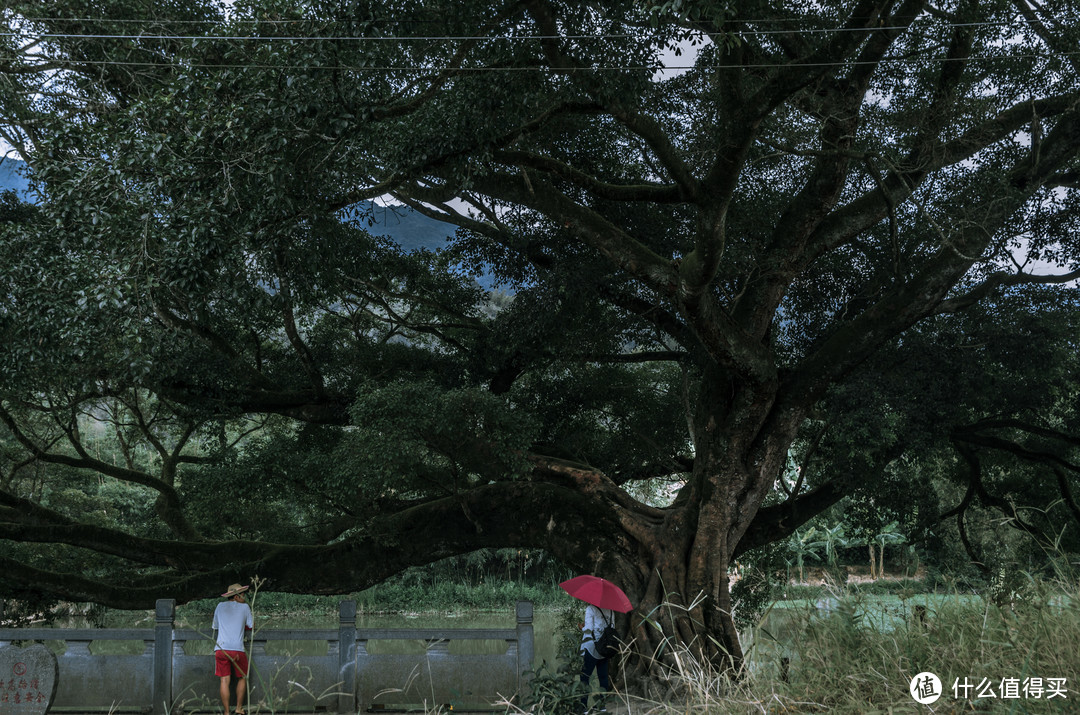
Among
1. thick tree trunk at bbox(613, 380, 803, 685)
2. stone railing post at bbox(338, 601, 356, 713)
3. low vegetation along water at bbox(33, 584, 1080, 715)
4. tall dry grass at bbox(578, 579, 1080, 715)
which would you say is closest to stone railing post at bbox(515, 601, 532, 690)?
thick tree trunk at bbox(613, 380, 803, 685)

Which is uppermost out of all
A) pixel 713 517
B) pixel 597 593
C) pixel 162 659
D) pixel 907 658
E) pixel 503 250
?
pixel 503 250

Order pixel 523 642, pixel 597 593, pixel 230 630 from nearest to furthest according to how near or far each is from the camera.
Result: pixel 597 593 < pixel 230 630 < pixel 523 642

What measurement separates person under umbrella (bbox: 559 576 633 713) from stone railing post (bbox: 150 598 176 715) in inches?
166

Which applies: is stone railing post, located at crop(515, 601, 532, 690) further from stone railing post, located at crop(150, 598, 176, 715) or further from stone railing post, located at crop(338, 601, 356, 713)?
stone railing post, located at crop(150, 598, 176, 715)

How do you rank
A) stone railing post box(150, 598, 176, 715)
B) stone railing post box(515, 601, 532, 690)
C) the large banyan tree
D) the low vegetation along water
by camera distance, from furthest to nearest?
1. stone railing post box(150, 598, 176, 715)
2. stone railing post box(515, 601, 532, 690)
3. the large banyan tree
4. the low vegetation along water

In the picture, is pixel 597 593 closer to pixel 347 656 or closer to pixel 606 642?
pixel 606 642

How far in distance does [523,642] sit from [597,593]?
1.45 metres

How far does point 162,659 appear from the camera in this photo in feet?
27.8

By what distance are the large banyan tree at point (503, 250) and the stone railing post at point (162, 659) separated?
4.53 feet

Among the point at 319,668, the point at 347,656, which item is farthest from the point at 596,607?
the point at 319,668

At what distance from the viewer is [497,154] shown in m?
7.08

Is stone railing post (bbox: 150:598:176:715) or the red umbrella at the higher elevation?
the red umbrella

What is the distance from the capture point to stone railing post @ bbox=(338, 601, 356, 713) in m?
8.21

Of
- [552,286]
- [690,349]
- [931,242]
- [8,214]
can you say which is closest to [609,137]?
[552,286]
